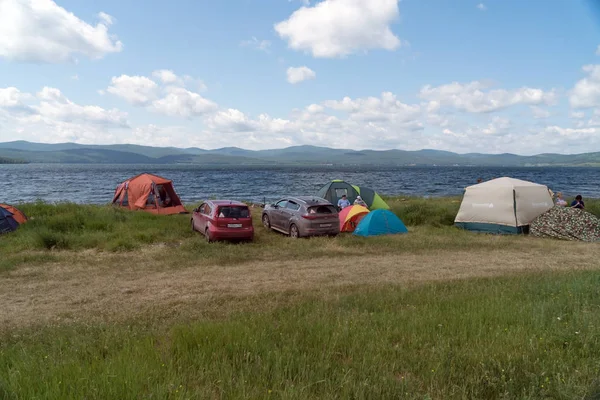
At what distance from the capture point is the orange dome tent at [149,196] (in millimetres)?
21062

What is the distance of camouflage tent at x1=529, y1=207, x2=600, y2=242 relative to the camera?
16391mm

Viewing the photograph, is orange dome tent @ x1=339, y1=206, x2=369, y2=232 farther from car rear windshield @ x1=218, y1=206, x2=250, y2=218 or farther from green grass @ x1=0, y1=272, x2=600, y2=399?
green grass @ x1=0, y1=272, x2=600, y2=399

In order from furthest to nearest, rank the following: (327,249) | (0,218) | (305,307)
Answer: (0,218) → (327,249) → (305,307)

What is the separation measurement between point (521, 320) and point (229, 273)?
6.86 m

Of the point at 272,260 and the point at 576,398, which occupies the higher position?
the point at 576,398

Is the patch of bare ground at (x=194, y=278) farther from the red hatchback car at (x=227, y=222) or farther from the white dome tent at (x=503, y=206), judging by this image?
the white dome tent at (x=503, y=206)

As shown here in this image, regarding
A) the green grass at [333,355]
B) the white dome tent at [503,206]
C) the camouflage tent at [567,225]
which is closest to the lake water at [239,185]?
the white dome tent at [503,206]

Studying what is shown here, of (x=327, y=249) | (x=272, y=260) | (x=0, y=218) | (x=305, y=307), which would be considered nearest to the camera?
(x=305, y=307)

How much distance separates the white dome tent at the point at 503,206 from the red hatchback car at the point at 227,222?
1087 cm

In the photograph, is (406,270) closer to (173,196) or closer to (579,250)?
(579,250)

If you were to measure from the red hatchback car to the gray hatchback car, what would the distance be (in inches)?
84.0

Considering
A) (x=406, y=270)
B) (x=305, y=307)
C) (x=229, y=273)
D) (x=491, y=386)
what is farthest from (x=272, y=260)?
(x=491, y=386)

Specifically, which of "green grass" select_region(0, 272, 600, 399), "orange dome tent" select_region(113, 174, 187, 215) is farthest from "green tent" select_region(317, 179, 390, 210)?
"green grass" select_region(0, 272, 600, 399)

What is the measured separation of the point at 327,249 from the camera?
13.7 m
